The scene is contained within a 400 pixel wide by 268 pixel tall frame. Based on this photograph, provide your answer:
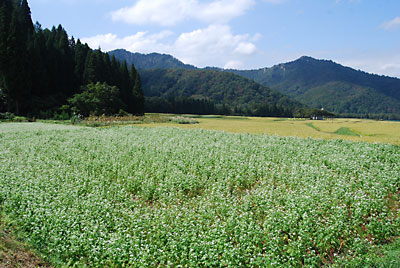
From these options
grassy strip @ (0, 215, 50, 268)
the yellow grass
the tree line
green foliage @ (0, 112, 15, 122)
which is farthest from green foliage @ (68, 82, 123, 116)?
grassy strip @ (0, 215, 50, 268)

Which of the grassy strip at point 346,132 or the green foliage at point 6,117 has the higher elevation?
the green foliage at point 6,117

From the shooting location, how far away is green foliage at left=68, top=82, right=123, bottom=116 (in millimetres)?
47428

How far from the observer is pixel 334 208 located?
24.8 feet

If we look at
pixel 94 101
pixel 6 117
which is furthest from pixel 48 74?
pixel 6 117

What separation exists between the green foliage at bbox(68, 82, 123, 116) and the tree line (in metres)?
0.18

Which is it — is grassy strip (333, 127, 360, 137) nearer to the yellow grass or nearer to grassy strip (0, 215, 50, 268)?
the yellow grass

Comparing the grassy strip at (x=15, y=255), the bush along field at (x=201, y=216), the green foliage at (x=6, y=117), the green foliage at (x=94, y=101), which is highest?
the green foliage at (x=94, y=101)

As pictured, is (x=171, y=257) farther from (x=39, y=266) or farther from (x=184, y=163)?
(x=184, y=163)

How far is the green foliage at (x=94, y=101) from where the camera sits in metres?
47.4

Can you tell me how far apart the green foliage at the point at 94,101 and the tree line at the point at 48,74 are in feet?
0.59

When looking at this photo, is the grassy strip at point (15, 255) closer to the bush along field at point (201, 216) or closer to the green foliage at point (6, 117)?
the bush along field at point (201, 216)

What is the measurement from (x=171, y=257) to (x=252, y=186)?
556 cm

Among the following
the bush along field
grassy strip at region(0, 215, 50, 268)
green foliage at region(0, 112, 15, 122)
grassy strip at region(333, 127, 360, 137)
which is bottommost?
grassy strip at region(0, 215, 50, 268)

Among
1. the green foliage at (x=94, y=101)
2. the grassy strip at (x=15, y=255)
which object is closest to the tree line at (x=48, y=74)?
the green foliage at (x=94, y=101)
